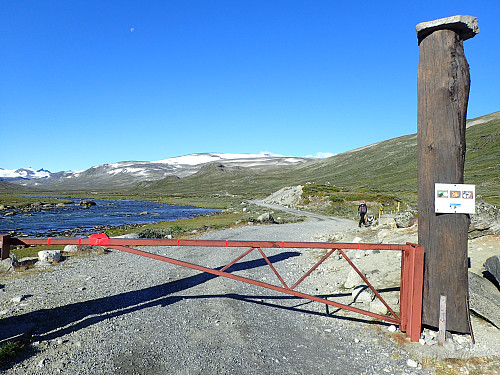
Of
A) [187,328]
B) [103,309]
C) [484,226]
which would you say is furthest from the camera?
[484,226]

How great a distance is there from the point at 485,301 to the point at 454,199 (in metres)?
2.44

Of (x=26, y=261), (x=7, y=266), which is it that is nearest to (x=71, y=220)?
(x=26, y=261)

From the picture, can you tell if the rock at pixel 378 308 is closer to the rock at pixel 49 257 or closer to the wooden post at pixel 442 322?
the wooden post at pixel 442 322

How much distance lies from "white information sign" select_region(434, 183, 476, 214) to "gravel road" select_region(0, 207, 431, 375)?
2873mm

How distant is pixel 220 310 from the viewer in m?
8.67

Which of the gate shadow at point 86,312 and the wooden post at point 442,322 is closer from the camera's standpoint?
the wooden post at point 442,322

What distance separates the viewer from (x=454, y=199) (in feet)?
20.4

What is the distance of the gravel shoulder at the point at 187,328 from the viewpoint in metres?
5.96

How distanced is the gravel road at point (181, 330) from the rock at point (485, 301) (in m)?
1.87

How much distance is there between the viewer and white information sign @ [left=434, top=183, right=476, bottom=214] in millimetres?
6184

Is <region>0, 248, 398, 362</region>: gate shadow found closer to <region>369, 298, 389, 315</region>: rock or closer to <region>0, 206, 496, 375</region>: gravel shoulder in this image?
<region>0, 206, 496, 375</region>: gravel shoulder

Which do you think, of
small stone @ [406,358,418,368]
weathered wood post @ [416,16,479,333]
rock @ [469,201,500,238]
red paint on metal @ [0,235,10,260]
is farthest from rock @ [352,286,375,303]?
red paint on metal @ [0,235,10,260]

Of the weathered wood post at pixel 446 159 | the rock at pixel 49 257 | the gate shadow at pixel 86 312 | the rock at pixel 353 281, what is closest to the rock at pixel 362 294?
the rock at pixel 353 281

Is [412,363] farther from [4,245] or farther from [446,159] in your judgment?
[4,245]
